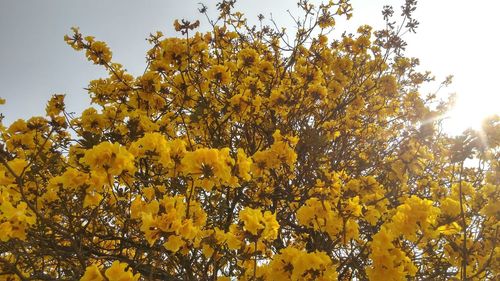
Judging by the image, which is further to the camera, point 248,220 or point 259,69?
point 259,69

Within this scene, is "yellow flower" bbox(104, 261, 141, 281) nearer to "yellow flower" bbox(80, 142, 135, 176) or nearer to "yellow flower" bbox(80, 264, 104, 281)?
"yellow flower" bbox(80, 264, 104, 281)

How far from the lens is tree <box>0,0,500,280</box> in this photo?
7.20 ft

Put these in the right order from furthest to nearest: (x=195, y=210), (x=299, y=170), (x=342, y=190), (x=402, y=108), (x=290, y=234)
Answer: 1. (x=402, y=108)
2. (x=290, y=234)
3. (x=299, y=170)
4. (x=342, y=190)
5. (x=195, y=210)

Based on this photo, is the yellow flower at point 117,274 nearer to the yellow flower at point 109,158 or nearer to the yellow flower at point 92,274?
the yellow flower at point 92,274

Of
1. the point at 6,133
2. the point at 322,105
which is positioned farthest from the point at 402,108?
the point at 6,133

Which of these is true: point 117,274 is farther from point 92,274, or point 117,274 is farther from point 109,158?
point 109,158

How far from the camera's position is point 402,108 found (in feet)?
21.1

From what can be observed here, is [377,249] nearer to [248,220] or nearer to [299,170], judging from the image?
[248,220]

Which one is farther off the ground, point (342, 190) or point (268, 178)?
point (268, 178)

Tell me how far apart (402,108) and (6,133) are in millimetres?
5565

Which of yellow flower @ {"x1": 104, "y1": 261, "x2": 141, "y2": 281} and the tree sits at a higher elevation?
the tree

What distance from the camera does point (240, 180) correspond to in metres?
3.19

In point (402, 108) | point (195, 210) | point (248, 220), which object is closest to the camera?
point (248, 220)

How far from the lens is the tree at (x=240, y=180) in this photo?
7.20 ft
